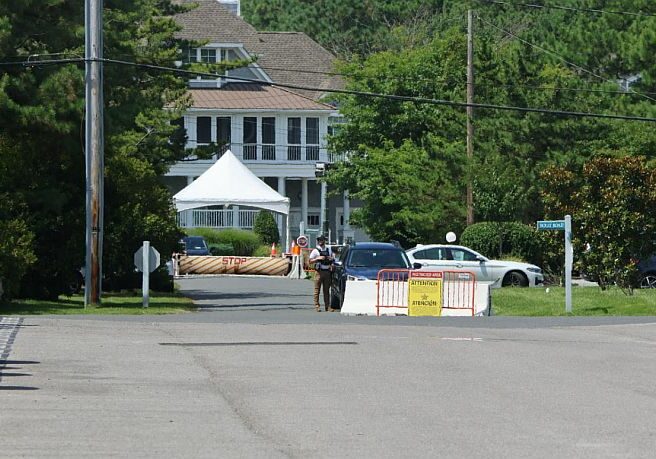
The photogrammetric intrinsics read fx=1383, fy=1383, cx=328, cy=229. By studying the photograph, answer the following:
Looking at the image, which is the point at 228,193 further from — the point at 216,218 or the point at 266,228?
the point at 216,218

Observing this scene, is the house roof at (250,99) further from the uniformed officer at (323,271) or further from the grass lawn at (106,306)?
the uniformed officer at (323,271)

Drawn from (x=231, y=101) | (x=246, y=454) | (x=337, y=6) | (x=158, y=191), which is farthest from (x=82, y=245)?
(x=337, y=6)

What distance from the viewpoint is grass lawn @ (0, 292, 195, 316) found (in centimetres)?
3008

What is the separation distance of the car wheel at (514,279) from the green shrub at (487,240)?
3890mm

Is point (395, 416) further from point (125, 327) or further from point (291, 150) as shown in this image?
point (291, 150)

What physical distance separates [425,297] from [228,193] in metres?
22.8

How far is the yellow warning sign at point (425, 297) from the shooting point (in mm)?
31094

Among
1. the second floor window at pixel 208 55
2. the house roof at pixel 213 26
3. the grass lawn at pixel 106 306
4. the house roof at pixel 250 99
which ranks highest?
the house roof at pixel 213 26

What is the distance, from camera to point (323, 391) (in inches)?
574

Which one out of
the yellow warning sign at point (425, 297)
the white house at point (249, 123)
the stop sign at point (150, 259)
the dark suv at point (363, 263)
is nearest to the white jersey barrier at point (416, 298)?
the yellow warning sign at point (425, 297)

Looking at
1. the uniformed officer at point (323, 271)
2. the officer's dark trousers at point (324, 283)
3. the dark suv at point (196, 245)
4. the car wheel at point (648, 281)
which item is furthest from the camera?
the dark suv at point (196, 245)

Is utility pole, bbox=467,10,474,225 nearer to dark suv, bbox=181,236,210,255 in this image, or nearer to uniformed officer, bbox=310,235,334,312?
dark suv, bbox=181,236,210,255

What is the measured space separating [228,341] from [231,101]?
2074 inches

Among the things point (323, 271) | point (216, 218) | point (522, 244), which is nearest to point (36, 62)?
point (323, 271)
